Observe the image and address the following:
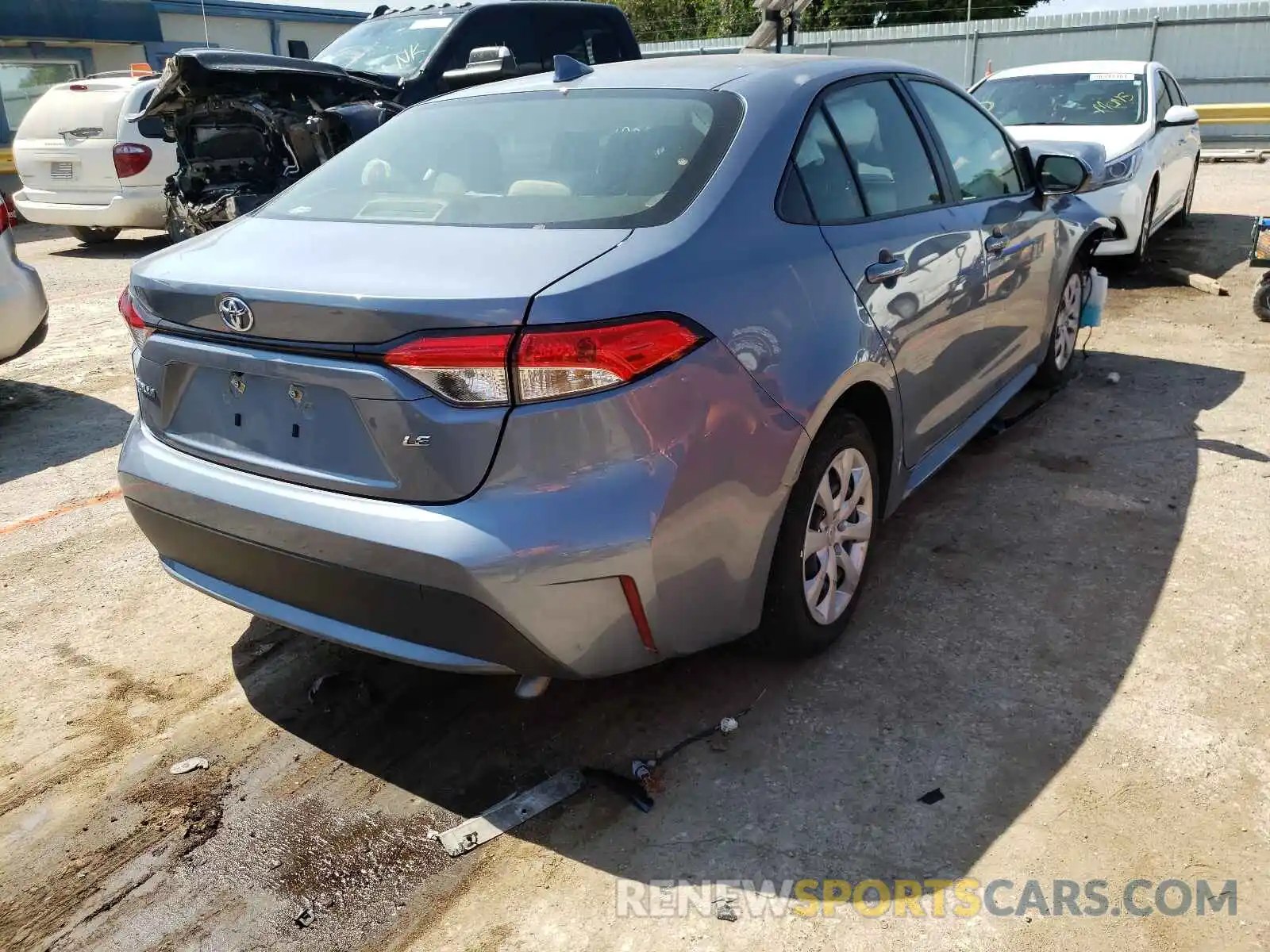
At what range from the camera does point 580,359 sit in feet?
7.47

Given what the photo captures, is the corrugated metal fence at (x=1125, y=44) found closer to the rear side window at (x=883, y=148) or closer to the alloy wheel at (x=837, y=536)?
the rear side window at (x=883, y=148)

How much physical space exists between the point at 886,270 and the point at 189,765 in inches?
95.5

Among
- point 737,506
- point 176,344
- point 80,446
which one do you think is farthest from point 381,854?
point 80,446

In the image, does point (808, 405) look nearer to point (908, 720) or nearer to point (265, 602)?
point (908, 720)

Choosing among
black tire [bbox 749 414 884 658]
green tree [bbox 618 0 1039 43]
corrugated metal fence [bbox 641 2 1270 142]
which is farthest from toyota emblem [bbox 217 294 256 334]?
green tree [bbox 618 0 1039 43]

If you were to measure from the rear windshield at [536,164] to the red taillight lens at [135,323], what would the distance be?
0.49 metres

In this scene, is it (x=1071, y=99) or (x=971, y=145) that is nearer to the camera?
(x=971, y=145)

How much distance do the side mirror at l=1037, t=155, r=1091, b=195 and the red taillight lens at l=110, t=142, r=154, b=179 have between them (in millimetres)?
9269

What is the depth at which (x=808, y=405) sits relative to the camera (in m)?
2.78

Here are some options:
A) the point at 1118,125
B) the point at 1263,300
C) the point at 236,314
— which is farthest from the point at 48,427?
the point at 1118,125

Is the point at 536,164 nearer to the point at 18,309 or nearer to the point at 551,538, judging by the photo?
the point at 551,538

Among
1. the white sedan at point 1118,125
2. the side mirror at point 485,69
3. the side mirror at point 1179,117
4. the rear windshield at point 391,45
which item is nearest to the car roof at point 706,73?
the side mirror at point 485,69

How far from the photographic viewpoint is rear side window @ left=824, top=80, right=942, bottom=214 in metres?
3.37

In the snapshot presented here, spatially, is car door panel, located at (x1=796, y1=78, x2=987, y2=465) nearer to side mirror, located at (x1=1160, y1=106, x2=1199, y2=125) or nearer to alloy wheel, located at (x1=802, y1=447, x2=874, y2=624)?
alloy wheel, located at (x1=802, y1=447, x2=874, y2=624)
